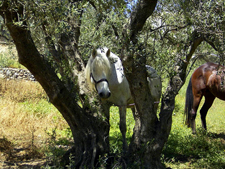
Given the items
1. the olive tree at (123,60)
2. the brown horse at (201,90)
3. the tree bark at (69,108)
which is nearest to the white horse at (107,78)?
the olive tree at (123,60)

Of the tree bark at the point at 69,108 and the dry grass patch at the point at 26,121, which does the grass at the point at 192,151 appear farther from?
the dry grass patch at the point at 26,121

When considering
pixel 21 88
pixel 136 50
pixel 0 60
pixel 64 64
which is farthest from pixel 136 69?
pixel 0 60

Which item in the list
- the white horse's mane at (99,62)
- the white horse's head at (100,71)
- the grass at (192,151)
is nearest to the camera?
the white horse's head at (100,71)

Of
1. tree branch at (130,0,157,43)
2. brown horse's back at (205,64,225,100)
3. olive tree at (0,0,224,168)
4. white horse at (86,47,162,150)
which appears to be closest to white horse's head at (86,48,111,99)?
white horse at (86,47,162,150)

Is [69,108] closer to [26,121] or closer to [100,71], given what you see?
[100,71]

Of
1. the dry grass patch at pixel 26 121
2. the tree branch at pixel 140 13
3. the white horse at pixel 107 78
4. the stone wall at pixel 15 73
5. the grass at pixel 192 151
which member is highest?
the stone wall at pixel 15 73

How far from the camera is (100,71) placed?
158 inches

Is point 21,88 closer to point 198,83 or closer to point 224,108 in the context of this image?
point 198,83

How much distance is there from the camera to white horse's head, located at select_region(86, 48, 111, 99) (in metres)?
3.88

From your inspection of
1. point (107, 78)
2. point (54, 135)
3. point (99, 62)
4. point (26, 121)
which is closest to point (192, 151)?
point (107, 78)

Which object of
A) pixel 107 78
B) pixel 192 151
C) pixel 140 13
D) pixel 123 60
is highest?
pixel 140 13

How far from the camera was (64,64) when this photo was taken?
4027 mm

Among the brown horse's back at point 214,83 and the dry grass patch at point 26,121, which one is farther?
the brown horse's back at point 214,83

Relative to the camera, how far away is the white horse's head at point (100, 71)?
3.88 m
